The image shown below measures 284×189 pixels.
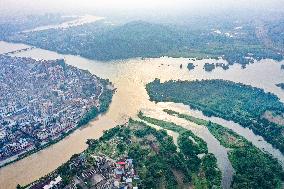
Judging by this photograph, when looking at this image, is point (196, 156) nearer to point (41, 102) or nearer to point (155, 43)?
point (41, 102)

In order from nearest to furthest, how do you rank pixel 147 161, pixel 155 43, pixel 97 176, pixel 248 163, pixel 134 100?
pixel 97 176 < pixel 248 163 < pixel 147 161 < pixel 134 100 < pixel 155 43

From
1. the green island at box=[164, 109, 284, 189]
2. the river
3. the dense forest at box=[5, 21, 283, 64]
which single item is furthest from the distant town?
the green island at box=[164, 109, 284, 189]

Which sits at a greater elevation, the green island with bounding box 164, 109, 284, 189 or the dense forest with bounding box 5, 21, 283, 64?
the dense forest with bounding box 5, 21, 283, 64

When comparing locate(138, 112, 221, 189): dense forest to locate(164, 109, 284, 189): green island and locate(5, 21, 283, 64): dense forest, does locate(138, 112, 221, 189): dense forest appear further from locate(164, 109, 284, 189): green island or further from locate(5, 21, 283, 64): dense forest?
locate(5, 21, 283, 64): dense forest

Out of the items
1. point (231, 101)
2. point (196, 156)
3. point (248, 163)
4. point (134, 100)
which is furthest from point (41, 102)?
point (248, 163)

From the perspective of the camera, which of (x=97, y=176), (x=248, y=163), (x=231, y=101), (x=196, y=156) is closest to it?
(x=97, y=176)

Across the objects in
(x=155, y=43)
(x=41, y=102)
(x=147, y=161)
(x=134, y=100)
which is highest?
(x=155, y=43)

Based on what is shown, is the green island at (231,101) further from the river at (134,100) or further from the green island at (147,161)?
the green island at (147,161)

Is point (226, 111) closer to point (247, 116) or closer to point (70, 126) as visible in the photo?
point (247, 116)

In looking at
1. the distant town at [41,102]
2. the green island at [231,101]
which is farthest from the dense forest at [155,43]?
the green island at [231,101]
